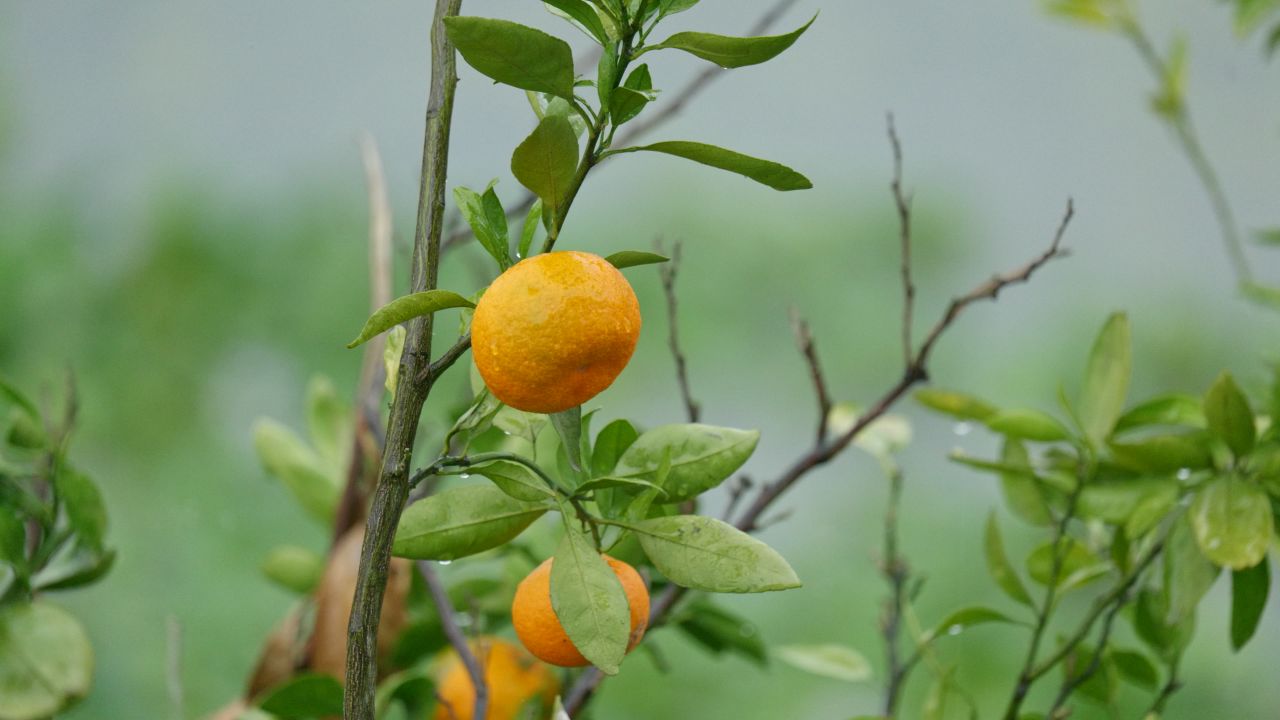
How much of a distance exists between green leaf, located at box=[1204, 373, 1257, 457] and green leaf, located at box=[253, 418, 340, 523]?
0.45m

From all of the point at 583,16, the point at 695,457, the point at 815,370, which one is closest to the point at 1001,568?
the point at 815,370

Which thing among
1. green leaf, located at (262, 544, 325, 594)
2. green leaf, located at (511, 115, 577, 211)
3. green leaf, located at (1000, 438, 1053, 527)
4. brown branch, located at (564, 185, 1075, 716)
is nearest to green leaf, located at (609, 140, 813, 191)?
green leaf, located at (511, 115, 577, 211)

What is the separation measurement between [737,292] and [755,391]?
11cm

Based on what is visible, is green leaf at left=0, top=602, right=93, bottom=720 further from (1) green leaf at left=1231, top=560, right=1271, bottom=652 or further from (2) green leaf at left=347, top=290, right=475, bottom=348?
(1) green leaf at left=1231, top=560, right=1271, bottom=652

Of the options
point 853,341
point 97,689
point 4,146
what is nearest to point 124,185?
point 4,146

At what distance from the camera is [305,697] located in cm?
43

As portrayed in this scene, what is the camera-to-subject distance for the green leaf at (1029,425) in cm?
47

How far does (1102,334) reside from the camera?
47 cm

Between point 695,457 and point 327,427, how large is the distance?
415mm

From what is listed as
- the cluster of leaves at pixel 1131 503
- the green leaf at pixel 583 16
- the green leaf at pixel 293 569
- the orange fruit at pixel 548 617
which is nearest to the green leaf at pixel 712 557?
the orange fruit at pixel 548 617

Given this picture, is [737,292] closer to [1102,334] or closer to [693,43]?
[1102,334]

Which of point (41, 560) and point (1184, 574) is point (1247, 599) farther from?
point (41, 560)

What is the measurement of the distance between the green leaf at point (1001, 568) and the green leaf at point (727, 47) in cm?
30

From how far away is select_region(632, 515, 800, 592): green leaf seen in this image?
0.25 m
